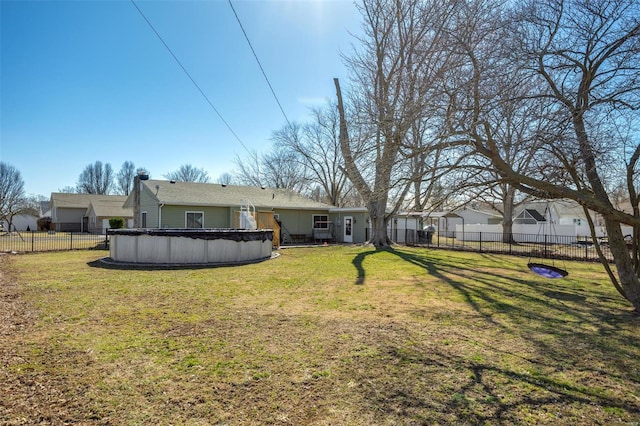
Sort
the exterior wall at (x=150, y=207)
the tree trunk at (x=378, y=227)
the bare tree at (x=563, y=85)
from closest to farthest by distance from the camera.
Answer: the bare tree at (x=563, y=85) < the exterior wall at (x=150, y=207) < the tree trunk at (x=378, y=227)

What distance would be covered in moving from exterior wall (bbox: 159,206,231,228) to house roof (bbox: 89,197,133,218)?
19458 mm

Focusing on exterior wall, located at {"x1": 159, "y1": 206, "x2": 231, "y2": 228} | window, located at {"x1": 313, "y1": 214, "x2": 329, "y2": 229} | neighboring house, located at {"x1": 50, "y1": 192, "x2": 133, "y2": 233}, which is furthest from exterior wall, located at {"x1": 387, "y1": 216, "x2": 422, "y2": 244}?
neighboring house, located at {"x1": 50, "y1": 192, "x2": 133, "y2": 233}

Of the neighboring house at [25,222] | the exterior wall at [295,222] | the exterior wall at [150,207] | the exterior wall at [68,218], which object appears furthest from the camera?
the neighboring house at [25,222]

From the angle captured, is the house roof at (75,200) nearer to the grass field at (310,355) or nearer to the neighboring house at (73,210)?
the neighboring house at (73,210)

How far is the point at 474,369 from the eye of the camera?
159 inches

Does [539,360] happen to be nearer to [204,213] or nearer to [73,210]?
[204,213]

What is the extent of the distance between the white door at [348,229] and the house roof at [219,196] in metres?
1.64

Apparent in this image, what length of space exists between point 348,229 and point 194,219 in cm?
1031

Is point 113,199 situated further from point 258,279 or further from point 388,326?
point 388,326

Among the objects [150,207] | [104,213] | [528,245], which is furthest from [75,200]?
[528,245]

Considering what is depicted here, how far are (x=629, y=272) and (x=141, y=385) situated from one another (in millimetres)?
7983

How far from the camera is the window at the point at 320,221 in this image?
25.6m

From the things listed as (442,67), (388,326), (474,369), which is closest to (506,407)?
(474,369)

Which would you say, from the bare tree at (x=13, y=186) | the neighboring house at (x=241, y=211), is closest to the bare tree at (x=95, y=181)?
the bare tree at (x=13, y=186)
